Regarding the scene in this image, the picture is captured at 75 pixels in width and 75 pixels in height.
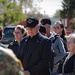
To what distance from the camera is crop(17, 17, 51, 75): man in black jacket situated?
5.71 metres

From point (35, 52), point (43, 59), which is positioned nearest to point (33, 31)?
point (35, 52)

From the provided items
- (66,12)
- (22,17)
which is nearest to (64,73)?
(22,17)

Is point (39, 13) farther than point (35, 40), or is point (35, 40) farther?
point (39, 13)

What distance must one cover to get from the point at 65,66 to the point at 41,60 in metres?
0.40

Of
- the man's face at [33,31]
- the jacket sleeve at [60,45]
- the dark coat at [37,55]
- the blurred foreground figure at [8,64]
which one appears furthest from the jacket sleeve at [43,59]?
the blurred foreground figure at [8,64]

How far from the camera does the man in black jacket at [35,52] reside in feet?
18.7

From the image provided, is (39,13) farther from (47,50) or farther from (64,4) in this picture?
(47,50)

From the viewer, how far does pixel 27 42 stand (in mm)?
5863

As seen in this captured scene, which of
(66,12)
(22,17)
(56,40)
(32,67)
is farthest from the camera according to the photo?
(66,12)

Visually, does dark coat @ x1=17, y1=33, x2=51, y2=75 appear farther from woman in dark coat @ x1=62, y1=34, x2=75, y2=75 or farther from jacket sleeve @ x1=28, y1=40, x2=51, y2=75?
woman in dark coat @ x1=62, y1=34, x2=75, y2=75

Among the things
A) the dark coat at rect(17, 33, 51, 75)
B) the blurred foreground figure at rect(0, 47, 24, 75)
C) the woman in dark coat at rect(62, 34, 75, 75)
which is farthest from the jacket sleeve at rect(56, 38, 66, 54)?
the blurred foreground figure at rect(0, 47, 24, 75)

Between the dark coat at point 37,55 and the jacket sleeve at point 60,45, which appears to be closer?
the dark coat at point 37,55

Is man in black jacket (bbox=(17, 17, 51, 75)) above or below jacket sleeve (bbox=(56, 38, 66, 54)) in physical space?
above

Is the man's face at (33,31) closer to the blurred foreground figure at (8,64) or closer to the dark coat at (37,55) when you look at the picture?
the dark coat at (37,55)
